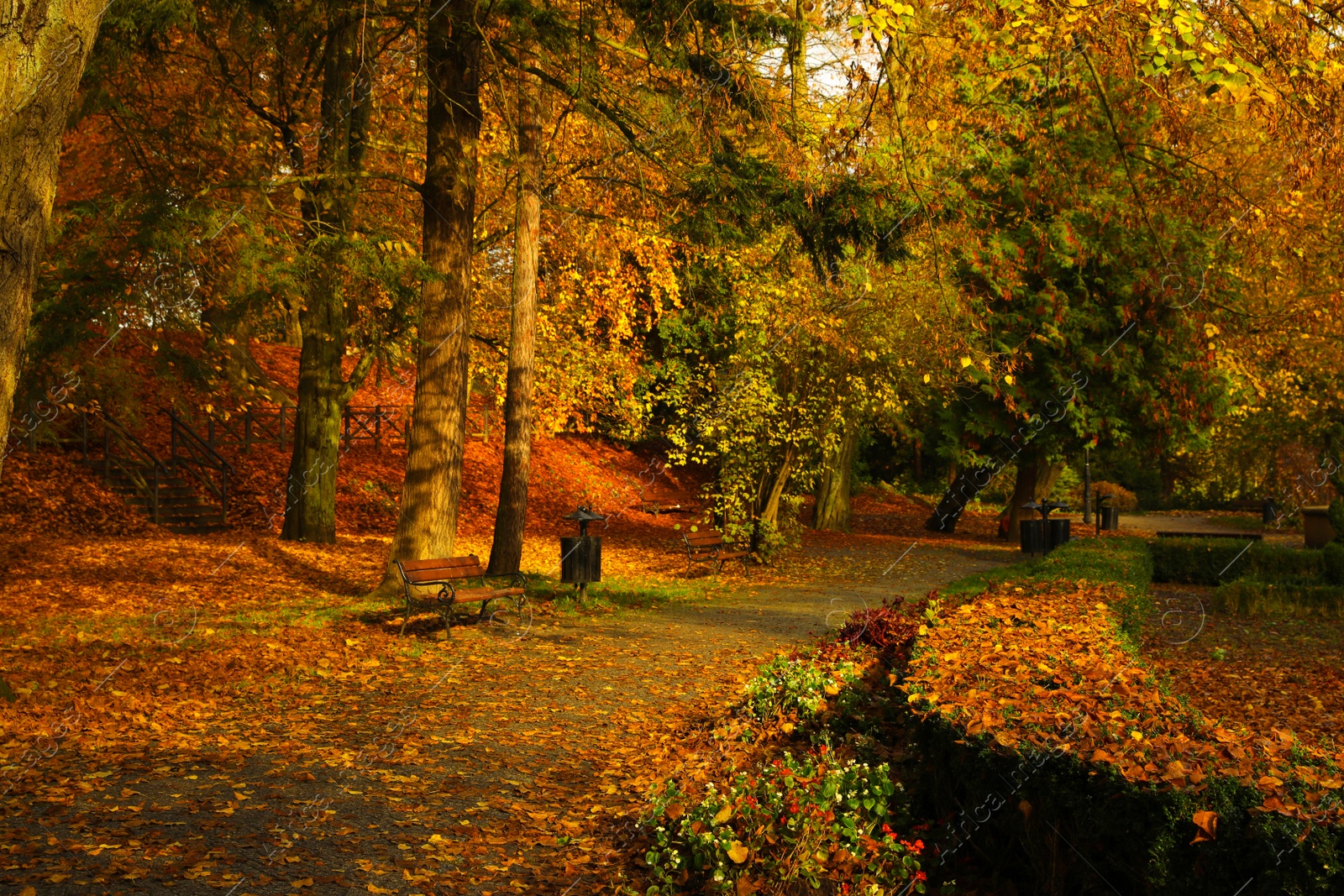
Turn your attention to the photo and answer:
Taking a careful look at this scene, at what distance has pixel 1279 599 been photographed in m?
15.0

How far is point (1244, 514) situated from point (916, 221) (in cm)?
3478

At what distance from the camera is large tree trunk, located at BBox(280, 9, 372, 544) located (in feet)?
45.2

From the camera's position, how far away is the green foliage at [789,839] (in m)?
4.45

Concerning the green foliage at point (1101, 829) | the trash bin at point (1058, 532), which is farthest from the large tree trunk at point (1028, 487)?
the green foliage at point (1101, 829)

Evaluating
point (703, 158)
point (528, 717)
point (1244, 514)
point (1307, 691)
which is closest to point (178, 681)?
point (528, 717)

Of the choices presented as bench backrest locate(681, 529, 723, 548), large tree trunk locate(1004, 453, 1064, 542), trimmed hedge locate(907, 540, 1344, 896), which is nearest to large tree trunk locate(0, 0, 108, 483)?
trimmed hedge locate(907, 540, 1344, 896)

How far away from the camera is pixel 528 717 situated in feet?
26.2

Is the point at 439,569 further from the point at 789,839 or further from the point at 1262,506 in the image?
the point at 1262,506

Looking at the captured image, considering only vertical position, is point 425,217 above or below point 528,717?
above

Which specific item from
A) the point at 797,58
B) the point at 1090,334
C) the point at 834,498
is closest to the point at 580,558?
the point at 797,58

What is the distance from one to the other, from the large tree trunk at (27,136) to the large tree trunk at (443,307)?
21.6 ft

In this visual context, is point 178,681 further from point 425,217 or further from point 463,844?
point 425,217

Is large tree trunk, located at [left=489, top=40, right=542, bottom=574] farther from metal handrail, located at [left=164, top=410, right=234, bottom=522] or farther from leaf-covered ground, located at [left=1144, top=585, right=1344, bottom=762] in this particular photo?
metal handrail, located at [left=164, top=410, right=234, bottom=522]

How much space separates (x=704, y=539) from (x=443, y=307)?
21.1 feet
